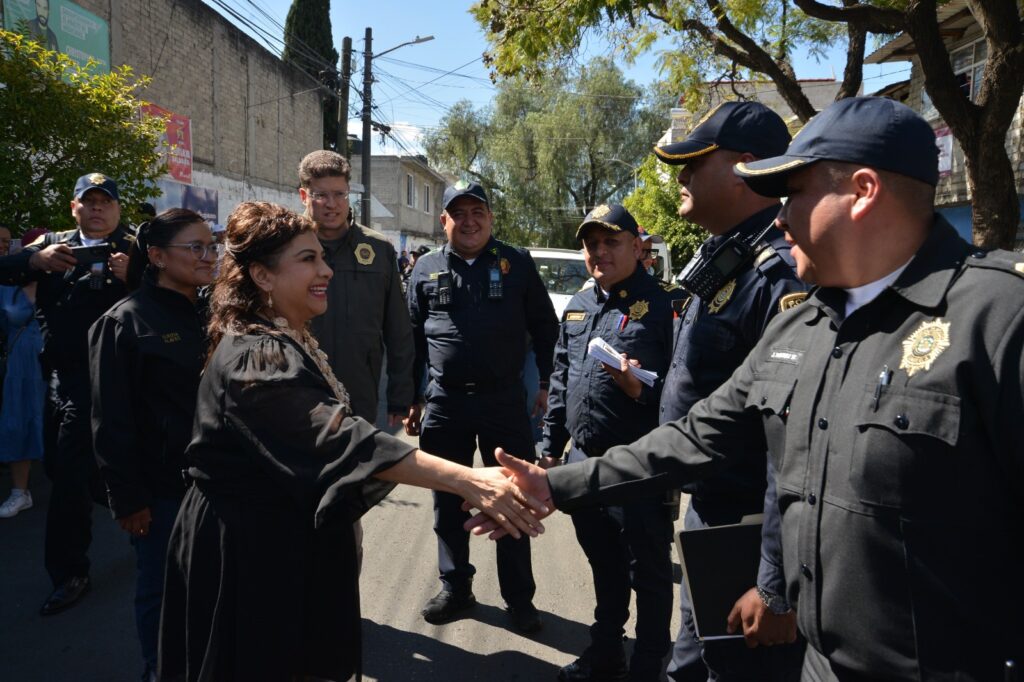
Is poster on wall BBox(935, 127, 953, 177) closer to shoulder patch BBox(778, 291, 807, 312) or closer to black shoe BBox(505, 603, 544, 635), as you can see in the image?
black shoe BBox(505, 603, 544, 635)

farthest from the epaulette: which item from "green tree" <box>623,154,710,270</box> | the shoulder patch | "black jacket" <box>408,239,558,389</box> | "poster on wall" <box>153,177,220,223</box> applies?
"green tree" <box>623,154,710,270</box>

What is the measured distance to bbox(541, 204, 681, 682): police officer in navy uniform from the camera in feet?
10.2

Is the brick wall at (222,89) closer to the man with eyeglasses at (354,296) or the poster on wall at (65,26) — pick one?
the poster on wall at (65,26)

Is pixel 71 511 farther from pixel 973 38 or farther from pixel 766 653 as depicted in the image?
pixel 973 38

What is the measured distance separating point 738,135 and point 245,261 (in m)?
1.71

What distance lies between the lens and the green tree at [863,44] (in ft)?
22.7

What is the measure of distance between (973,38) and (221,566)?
1670cm

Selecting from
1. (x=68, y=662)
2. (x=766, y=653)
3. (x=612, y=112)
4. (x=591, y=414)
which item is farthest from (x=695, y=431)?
(x=612, y=112)

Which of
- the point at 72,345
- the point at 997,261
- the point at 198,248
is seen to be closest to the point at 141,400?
the point at 198,248

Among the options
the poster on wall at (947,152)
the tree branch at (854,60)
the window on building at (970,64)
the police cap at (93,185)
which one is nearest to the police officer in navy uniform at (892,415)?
the police cap at (93,185)

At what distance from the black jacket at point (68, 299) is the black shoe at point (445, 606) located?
2.26 metres

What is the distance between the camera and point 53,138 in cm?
650

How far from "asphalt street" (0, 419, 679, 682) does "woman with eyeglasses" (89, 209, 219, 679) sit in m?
0.84

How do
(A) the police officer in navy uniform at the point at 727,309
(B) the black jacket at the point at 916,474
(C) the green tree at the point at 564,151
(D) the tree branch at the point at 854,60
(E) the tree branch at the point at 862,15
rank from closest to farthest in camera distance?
(B) the black jacket at the point at 916,474, (A) the police officer in navy uniform at the point at 727,309, (E) the tree branch at the point at 862,15, (D) the tree branch at the point at 854,60, (C) the green tree at the point at 564,151
